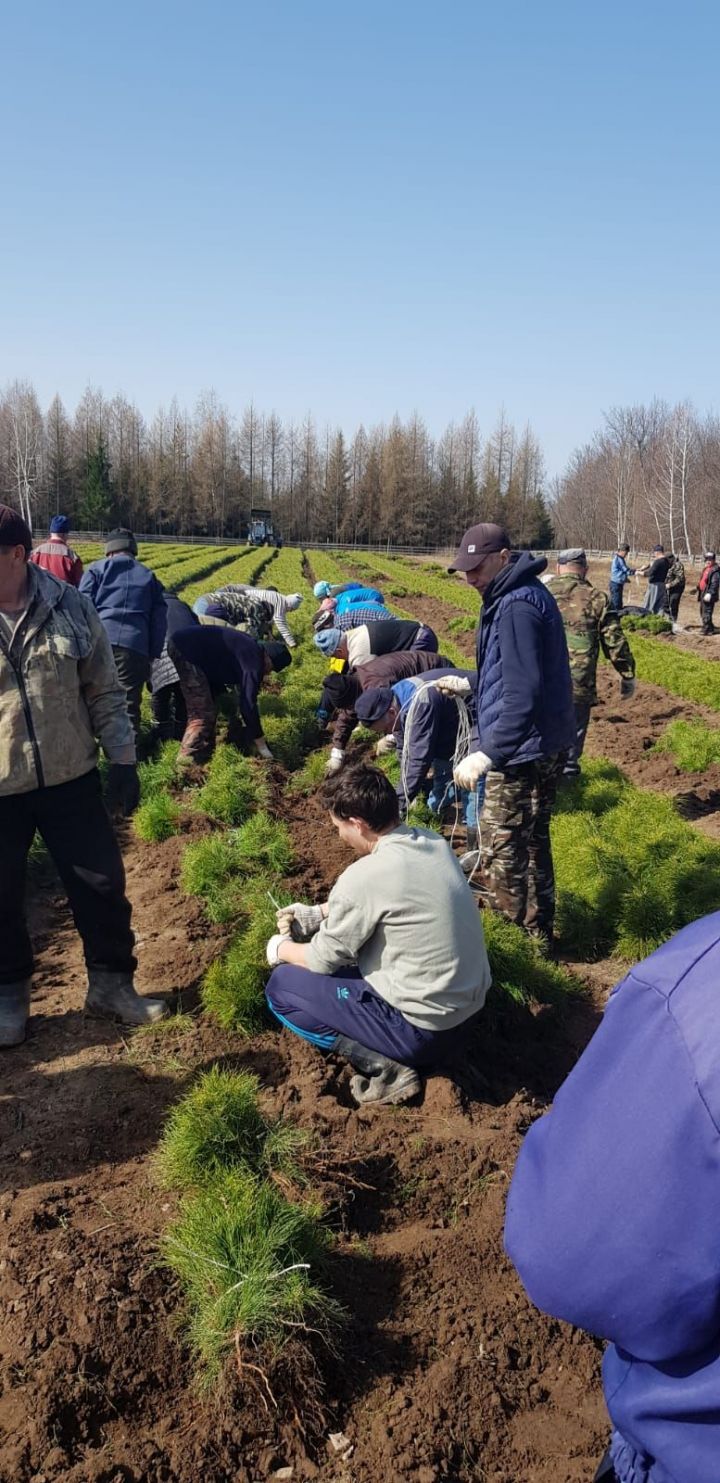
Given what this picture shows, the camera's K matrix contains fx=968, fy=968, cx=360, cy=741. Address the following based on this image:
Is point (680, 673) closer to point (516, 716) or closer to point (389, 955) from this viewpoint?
point (516, 716)

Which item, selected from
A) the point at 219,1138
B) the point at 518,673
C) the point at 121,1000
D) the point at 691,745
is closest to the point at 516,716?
the point at 518,673

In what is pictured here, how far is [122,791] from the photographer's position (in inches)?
295

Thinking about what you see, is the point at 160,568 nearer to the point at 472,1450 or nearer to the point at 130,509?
the point at 472,1450

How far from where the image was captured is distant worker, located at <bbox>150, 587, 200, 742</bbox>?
8852 mm

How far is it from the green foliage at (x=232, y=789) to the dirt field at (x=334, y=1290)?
2.80m

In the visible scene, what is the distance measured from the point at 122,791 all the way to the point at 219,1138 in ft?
14.5

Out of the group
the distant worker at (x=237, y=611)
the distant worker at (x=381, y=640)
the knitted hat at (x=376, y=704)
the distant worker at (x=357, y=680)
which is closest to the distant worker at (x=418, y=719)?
the knitted hat at (x=376, y=704)

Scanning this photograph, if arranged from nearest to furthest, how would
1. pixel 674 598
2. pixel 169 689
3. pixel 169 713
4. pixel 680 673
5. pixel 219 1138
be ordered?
pixel 219 1138, pixel 169 689, pixel 169 713, pixel 680 673, pixel 674 598

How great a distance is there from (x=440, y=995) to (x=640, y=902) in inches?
99.4

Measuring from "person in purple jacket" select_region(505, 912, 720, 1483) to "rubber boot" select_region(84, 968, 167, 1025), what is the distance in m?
3.50

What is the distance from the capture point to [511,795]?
5.23 meters

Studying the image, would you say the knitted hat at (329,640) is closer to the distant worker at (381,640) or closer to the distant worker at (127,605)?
the distant worker at (381,640)

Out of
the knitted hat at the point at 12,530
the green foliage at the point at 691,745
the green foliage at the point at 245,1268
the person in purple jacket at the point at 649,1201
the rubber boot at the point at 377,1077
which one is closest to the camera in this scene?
the person in purple jacket at the point at 649,1201

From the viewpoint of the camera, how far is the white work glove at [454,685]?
6660 mm
